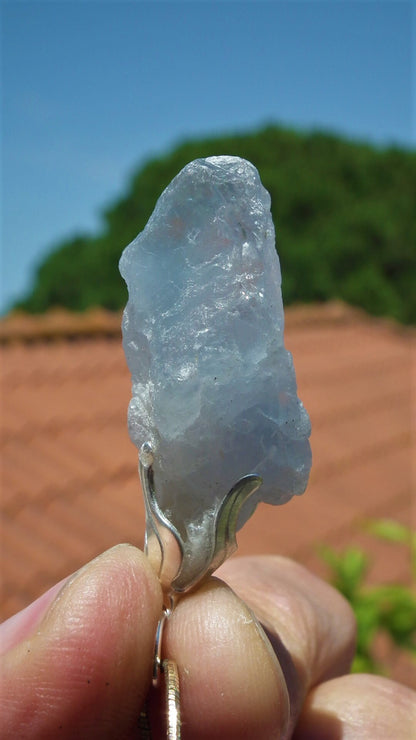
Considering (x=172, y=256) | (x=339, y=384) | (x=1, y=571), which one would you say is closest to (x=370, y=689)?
(x=172, y=256)

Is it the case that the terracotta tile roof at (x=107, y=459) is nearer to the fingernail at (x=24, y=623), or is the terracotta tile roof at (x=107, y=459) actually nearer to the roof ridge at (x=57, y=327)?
the roof ridge at (x=57, y=327)

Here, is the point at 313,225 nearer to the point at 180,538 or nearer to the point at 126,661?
the point at 180,538

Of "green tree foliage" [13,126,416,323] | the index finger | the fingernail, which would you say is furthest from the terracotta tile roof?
"green tree foliage" [13,126,416,323]

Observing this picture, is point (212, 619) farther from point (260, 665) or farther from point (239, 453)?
point (239, 453)

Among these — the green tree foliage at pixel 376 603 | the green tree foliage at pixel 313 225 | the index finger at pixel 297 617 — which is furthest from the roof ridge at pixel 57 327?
the green tree foliage at pixel 313 225

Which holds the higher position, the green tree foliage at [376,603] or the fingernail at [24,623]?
the fingernail at [24,623]

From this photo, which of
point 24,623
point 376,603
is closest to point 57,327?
point 376,603

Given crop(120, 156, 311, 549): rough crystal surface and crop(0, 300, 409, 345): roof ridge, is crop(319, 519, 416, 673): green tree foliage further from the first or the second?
crop(0, 300, 409, 345): roof ridge
